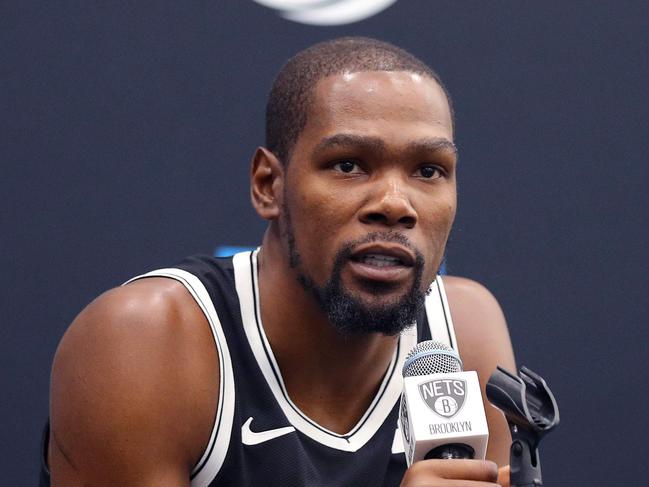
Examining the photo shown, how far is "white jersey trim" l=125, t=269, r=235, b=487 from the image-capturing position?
3.90ft

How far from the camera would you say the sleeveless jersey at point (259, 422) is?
3.97ft

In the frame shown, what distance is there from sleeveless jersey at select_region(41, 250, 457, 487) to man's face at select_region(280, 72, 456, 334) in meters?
0.11

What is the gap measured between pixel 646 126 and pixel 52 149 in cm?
109

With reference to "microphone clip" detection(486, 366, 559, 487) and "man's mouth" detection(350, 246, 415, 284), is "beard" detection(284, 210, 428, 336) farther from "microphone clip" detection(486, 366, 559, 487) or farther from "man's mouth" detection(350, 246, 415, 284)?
"microphone clip" detection(486, 366, 559, 487)

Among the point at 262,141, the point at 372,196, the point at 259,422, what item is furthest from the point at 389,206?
the point at 262,141

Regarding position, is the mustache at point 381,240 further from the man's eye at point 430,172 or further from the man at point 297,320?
the man's eye at point 430,172

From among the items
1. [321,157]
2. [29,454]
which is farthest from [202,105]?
[29,454]

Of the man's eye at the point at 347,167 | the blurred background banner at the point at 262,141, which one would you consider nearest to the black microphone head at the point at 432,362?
the man's eye at the point at 347,167

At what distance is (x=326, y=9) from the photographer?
1738mm

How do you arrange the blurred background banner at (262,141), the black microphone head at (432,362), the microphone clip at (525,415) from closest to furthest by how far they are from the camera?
the microphone clip at (525,415) < the black microphone head at (432,362) < the blurred background banner at (262,141)

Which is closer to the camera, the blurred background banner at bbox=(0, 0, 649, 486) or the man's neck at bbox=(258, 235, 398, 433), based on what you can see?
the man's neck at bbox=(258, 235, 398, 433)

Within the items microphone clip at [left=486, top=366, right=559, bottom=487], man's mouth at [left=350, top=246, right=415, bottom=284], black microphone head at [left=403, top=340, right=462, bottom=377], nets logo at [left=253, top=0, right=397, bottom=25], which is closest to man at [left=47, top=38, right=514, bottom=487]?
man's mouth at [left=350, top=246, right=415, bottom=284]

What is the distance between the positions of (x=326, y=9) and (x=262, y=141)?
0.87 feet

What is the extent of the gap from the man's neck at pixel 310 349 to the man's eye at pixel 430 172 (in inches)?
8.5
